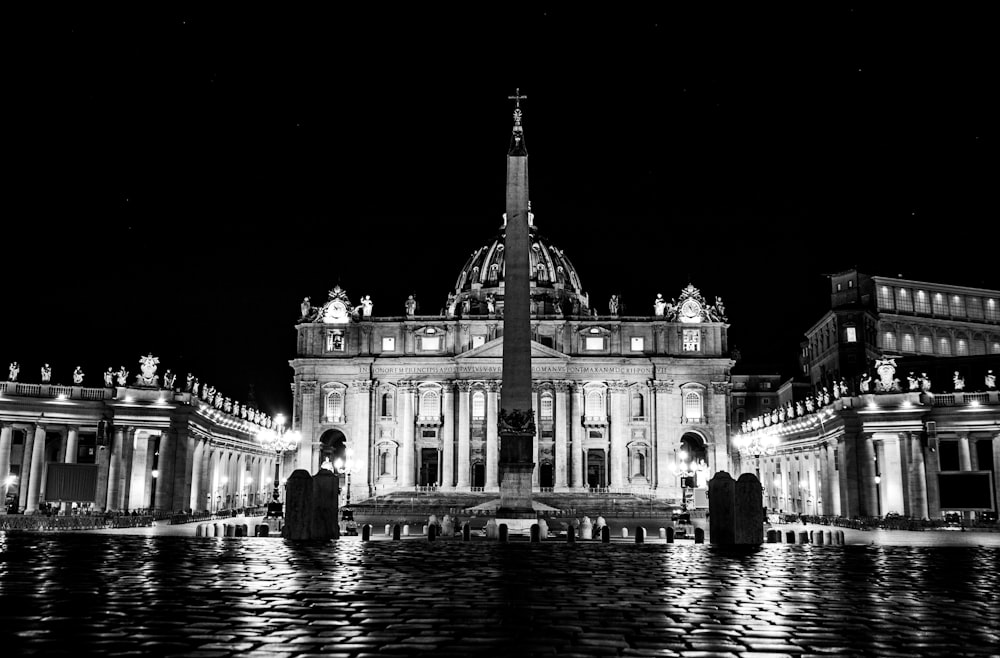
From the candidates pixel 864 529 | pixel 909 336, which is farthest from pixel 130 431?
pixel 909 336

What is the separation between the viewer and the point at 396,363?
92375 millimetres

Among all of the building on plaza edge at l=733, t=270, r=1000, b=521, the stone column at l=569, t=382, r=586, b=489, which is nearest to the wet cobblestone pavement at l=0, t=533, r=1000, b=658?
the building on plaza edge at l=733, t=270, r=1000, b=521

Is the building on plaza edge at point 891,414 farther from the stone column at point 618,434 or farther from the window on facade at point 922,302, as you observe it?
the stone column at point 618,434

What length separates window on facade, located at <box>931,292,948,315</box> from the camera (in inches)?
3381

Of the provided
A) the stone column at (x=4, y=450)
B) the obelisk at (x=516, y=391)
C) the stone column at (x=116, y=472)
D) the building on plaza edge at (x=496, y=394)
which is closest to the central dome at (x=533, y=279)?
the building on plaza edge at (x=496, y=394)

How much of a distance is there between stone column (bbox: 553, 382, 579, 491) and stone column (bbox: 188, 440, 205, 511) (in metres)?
34.2

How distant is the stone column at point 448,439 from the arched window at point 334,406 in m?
11.0

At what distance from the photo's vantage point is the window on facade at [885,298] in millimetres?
84250

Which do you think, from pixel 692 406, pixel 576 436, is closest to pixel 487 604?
pixel 576 436

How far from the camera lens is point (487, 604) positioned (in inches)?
509

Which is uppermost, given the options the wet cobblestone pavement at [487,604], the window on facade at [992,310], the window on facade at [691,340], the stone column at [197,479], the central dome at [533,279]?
the central dome at [533,279]

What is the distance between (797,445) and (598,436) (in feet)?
76.3

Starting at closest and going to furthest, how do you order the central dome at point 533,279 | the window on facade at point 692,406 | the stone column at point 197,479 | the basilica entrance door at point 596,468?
the stone column at point 197,479 < the basilica entrance door at point 596,468 < the window on facade at point 692,406 < the central dome at point 533,279

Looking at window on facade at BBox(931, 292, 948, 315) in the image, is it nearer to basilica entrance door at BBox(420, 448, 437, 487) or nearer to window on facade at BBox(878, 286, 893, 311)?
window on facade at BBox(878, 286, 893, 311)
